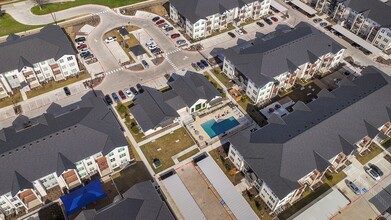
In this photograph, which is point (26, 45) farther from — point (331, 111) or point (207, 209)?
point (331, 111)

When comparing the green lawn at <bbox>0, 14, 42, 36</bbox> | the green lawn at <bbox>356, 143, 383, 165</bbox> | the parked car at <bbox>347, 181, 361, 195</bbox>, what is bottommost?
the parked car at <bbox>347, 181, 361, 195</bbox>

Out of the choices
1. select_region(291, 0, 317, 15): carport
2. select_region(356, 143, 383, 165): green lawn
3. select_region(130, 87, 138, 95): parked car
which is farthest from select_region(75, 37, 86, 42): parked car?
select_region(356, 143, 383, 165): green lawn

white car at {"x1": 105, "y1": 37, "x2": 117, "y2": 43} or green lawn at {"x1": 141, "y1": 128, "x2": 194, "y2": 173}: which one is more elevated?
white car at {"x1": 105, "y1": 37, "x2": 117, "y2": 43}

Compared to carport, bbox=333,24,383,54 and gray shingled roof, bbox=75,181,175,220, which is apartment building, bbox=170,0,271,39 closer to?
carport, bbox=333,24,383,54

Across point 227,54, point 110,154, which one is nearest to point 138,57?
point 227,54

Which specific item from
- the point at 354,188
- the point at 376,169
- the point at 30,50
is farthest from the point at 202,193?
the point at 30,50

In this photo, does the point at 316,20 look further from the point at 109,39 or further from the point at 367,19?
the point at 109,39
